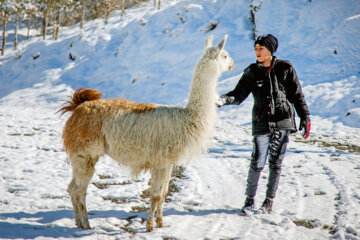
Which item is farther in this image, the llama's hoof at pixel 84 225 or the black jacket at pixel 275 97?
the black jacket at pixel 275 97

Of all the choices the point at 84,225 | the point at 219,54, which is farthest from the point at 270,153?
the point at 84,225

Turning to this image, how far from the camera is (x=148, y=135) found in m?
2.90

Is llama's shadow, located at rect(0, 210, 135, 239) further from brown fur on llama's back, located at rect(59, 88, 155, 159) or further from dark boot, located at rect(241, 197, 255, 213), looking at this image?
dark boot, located at rect(241, 197, 255, 213)

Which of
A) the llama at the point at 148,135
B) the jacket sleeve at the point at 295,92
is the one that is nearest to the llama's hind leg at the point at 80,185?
the llama at the point at 148,135

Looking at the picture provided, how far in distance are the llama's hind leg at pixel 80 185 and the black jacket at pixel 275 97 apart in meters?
1.65

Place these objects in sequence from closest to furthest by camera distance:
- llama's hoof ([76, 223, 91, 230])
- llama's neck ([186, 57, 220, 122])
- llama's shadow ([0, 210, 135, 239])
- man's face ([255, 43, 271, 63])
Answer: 1. llama's shadow ([0, 210, 135, 239])
2. llama's hoof ([76, 223, 91, 230])
3. llama's neck ([186, 57, 220, 122])
4. man's face ([255, 43, 271, 63])

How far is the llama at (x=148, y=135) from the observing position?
2.89 meters

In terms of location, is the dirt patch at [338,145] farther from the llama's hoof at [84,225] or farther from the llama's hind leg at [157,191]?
the llama's hoof at [84,225]

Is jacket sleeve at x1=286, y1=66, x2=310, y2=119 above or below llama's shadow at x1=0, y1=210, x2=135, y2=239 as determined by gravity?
above

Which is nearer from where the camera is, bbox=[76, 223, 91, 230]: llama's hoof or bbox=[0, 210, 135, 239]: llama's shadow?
bbox=[0, 210, 135, 239]: llama's shadow

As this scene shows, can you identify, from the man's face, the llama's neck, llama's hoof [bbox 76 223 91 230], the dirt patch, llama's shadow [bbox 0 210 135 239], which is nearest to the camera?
llama's shadow [bbox 0 210 135 239]

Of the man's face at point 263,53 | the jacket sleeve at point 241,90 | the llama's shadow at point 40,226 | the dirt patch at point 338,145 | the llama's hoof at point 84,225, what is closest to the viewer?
the llama's shadow at point 40,226

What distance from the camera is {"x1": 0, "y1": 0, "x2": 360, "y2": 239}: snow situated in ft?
10.1

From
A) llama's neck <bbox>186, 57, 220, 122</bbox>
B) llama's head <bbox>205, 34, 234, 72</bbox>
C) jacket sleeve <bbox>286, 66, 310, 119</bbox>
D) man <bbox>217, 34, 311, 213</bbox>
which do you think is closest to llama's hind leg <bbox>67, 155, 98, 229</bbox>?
llama's neck <bbox>186, 57, 220, 122</bbox>
